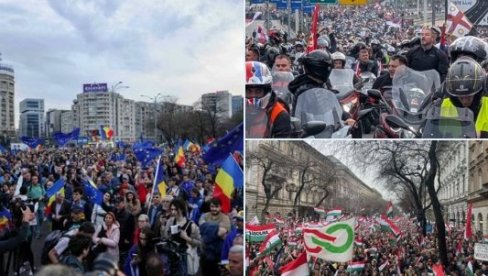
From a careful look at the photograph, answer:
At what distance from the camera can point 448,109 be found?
5.79m

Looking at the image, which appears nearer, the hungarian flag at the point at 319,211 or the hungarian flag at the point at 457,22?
the hungarian flag at the point at 457,22

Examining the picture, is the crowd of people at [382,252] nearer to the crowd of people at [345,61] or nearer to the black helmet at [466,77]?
the crowd of people at [345,61]

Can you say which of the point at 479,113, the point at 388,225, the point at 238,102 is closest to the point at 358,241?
the point at 388,225

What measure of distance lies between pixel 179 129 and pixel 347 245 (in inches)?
2300

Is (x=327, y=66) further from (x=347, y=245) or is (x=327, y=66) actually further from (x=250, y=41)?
(x=347, y=245)

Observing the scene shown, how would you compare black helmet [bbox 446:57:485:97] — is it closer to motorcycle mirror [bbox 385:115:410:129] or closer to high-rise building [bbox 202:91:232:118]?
motorcycle mirror [bbox 385:115:410:129]

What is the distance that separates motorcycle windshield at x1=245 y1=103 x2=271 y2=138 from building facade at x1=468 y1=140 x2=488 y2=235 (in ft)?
6.49

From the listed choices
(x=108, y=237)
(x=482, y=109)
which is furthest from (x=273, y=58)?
(x=108, y=237)

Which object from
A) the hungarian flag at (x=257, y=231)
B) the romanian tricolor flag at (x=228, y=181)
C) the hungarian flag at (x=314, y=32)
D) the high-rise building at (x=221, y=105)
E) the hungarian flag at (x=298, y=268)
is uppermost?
the high-rise building at (x=221, y=105)

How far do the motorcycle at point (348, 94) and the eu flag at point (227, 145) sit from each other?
2.20 metres

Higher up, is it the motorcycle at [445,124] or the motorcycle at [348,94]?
the motorcycle at [348,94]

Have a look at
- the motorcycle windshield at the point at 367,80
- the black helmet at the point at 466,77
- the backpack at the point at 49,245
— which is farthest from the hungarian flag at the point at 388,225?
the backpack at the point at 49,245

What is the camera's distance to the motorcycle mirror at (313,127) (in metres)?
6.07

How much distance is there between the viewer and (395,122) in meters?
5.95
